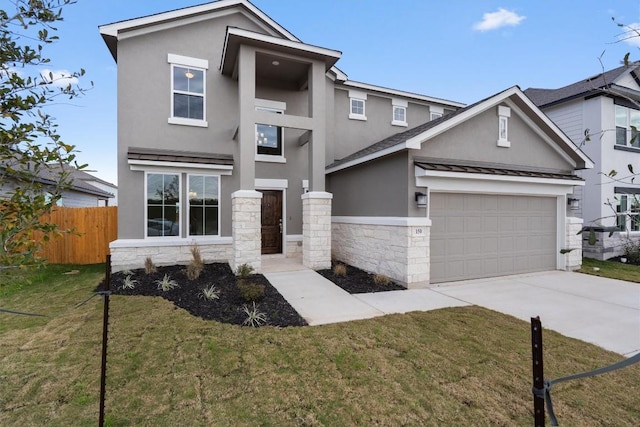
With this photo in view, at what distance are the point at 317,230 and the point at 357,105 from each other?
604 centimetres

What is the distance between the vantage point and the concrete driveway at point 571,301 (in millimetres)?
4948

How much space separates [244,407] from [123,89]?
9647 mm

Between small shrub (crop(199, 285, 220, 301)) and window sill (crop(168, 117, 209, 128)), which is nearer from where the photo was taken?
A: small shrub (crop(199, 285, 220, 301))

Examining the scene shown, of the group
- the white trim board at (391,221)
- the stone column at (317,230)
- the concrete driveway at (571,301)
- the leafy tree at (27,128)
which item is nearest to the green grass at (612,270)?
the concrete driveway at (571,301)

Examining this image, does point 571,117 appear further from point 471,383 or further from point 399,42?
point 471,383

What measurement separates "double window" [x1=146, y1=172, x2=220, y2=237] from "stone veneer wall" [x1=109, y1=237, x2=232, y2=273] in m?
0.27

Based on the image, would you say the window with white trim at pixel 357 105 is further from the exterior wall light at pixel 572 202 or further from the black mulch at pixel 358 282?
the exterior wall light at pixel 572 202

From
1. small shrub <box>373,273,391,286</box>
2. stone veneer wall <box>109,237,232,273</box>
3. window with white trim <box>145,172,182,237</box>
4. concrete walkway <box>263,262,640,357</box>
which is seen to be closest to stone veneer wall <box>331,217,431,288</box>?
small shrub <box>373,273,391,286</box>

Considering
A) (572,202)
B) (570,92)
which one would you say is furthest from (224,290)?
(570,92)

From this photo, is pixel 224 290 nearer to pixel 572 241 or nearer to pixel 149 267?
pixel 149 267

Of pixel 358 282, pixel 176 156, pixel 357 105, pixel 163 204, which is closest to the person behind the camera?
pixel 358 282

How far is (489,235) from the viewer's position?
859 cm

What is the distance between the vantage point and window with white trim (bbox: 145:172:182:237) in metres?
9.44

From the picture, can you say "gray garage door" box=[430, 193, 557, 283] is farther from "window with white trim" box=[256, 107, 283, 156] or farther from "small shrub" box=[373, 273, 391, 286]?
"window with white trim" box=[256, 107, 283, 156]
